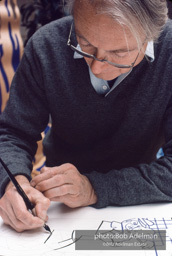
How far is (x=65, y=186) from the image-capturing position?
2.84 ft

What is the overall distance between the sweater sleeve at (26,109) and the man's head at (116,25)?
0.90ft

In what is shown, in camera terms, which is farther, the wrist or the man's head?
the wrist

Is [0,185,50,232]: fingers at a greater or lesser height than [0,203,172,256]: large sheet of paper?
greater

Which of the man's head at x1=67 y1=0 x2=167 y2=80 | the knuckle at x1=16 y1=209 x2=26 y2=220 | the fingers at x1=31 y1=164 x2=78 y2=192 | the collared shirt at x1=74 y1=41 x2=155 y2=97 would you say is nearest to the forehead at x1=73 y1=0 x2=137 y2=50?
the man's head at x1=67 y1=0 x2=167 y2=80

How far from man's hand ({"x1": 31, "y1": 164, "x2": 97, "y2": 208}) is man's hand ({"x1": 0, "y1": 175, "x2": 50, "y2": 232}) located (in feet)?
0.09

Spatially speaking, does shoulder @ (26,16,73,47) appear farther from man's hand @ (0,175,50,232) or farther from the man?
man's hand @ (0,175,50,232)

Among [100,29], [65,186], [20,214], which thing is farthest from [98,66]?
[20,214]

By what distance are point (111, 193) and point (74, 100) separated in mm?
378

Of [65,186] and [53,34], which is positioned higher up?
[53,34]

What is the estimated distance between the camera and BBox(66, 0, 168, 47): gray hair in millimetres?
749

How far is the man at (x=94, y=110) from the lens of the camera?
31.7 inches

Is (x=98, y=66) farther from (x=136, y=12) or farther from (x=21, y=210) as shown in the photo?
(x=21, y=210)

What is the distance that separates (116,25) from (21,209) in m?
0.51

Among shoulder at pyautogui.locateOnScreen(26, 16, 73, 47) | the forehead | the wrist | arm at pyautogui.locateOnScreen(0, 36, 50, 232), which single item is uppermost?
the forehead
